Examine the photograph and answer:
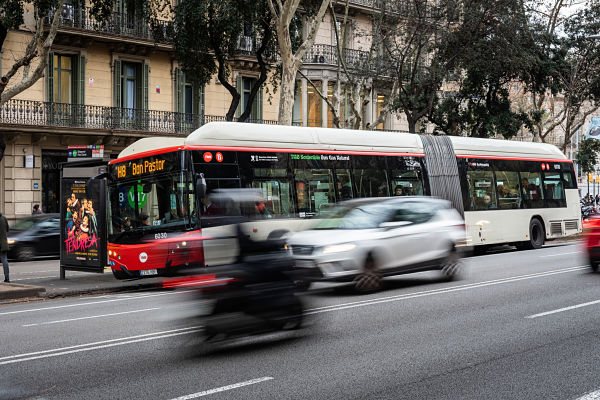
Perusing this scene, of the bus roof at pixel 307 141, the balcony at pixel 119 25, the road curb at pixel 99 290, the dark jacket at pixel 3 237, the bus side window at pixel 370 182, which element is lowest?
the road curb at pixel 99 290

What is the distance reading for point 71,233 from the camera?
17.2 m

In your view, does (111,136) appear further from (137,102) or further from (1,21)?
(1,21)

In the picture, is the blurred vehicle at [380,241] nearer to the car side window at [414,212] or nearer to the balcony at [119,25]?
the car side window at [414,212]

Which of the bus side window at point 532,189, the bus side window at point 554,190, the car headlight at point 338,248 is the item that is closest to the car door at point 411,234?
the car headlight at point 338,248

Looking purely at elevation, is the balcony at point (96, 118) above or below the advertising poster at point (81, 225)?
above

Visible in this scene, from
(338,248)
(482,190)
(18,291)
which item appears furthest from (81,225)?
(482,190)

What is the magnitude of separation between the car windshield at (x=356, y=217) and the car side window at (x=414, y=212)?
11.1 inches

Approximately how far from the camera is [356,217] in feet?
41.4

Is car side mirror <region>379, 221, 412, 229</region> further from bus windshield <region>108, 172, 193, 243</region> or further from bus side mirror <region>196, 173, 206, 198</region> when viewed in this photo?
bus windshield <region>108, 172, 193, 243</region>

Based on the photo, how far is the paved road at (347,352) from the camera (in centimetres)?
618

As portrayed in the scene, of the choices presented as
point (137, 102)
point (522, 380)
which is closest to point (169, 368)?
point (522, 380)

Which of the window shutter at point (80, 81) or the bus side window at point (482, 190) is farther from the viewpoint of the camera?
the window shutter at point (80, 81)

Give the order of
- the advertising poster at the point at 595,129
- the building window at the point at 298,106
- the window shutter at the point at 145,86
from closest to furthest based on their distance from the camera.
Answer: the advertising poster at the point at 595,129
the window shutter at the point at 145,86
the building window at the point at 298,106

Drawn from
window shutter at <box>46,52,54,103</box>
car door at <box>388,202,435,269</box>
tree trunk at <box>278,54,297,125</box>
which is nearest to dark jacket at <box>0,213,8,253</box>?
car door at <box>388,202,435,269</box>
